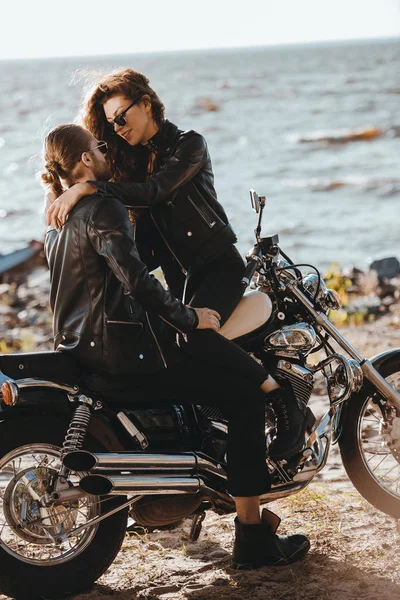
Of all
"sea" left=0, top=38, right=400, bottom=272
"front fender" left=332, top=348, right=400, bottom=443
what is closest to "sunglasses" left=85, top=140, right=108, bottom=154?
"sea" left=0, top=38, right=400, bottom=272

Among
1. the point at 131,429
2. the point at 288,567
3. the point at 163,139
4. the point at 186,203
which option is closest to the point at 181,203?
the point at 186,203

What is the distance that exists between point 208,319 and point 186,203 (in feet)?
1.88

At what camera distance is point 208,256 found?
151 inches

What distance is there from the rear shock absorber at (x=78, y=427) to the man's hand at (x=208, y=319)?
1.81 ft

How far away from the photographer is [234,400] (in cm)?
364

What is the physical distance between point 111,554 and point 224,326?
107 cm

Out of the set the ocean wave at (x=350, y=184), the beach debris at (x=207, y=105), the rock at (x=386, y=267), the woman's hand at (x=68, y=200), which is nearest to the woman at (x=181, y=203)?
the woman's hand at (x=68, y=200)

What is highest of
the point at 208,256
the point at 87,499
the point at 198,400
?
the point at 208,256

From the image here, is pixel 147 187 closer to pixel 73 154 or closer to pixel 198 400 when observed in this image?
pixel 73 154

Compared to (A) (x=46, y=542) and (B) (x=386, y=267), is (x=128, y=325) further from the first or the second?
(B) (x=386, y=267)

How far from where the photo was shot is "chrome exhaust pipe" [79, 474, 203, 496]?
344cm

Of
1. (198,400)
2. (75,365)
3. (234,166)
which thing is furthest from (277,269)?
(234,166)

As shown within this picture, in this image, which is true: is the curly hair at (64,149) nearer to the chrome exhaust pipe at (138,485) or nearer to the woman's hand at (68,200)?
the woman's hand at (68,200)

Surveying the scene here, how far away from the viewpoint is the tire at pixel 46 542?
348 cm
